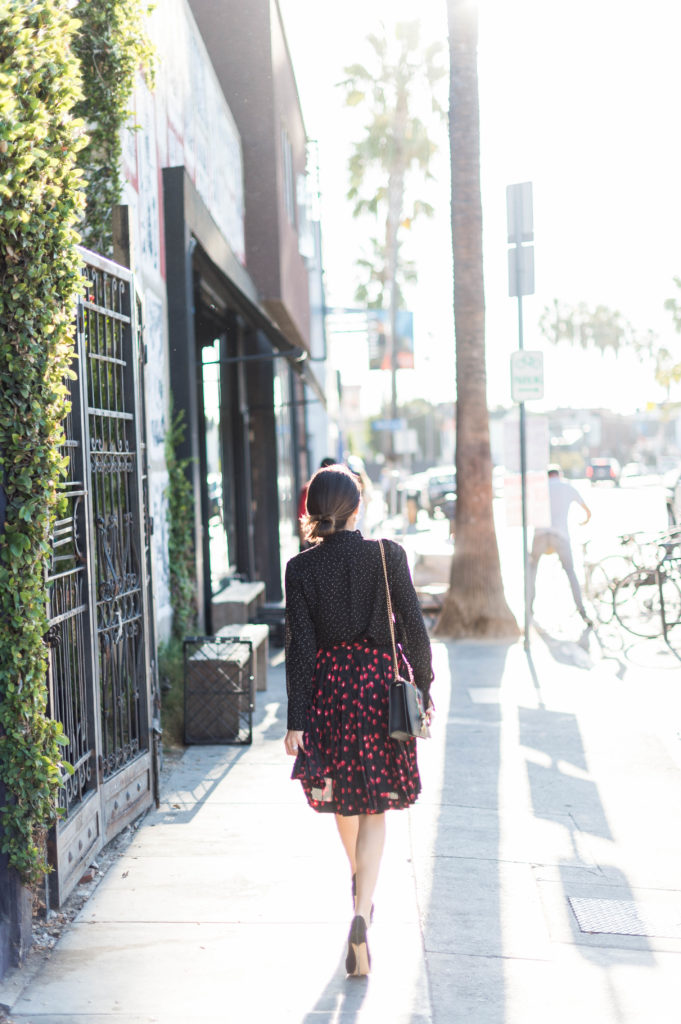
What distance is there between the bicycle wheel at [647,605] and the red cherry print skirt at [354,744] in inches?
302

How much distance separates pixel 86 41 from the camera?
7371mm

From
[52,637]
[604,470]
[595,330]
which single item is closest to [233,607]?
[52,637]

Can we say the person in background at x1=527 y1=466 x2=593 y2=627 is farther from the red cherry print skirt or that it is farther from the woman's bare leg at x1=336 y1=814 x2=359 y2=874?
the red cherry print skirt

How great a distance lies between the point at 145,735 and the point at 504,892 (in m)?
2.08

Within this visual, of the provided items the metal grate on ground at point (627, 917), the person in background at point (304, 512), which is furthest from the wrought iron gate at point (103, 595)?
the metal grate on ground at point (627, 917)

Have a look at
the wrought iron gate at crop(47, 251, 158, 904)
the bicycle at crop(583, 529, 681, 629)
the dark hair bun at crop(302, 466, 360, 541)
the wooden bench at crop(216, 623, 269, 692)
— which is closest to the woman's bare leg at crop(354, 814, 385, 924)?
the dark hair bun at crop(302, 466, 360, 541)

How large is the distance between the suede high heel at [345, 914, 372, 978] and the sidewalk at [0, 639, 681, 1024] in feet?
0.13

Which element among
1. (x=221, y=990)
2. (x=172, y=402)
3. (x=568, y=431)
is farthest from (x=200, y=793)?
(x=568, y=431)

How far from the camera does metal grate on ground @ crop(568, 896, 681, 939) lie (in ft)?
14.9

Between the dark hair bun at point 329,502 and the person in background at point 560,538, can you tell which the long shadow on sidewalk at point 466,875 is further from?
the person in background at point 560,538

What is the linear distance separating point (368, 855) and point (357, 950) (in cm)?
33

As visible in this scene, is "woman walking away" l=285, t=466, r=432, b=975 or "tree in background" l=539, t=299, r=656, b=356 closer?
"woman walking away" l=285, t=466, r=432, b=975

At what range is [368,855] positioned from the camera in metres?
4.22

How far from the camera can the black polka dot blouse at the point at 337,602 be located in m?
4.26
